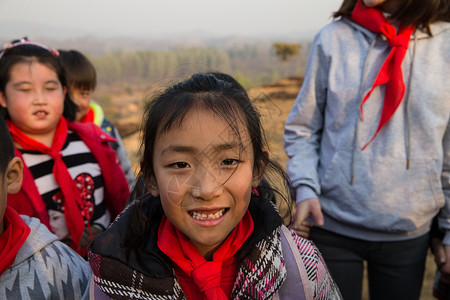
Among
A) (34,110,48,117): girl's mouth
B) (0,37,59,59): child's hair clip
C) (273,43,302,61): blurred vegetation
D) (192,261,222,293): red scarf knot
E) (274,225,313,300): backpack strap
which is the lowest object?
(273,43,302,61): blurred vegetation

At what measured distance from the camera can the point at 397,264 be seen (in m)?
1.72

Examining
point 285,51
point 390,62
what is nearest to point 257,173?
point 390,62

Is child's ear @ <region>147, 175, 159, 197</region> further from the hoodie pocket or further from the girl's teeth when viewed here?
the hoodie pocket

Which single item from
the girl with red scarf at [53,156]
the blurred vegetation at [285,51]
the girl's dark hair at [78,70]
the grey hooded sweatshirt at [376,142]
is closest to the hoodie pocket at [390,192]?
the grey hooded sweatshirt at [376,142]

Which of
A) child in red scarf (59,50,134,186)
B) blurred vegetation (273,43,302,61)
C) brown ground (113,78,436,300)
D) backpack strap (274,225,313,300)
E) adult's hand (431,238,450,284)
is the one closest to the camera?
backpack strap (274,225,313,300)

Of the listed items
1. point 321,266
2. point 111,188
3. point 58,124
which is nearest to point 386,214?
point 321,266

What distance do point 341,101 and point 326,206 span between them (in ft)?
1.57

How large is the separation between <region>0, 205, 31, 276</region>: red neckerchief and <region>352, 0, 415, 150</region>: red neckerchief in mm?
1378

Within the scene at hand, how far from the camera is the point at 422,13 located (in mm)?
1565

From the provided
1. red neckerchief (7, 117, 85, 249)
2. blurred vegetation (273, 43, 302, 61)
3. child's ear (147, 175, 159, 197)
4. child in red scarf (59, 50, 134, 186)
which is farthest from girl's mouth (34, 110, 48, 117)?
blurred vegetation (273, 43, 302, 61)

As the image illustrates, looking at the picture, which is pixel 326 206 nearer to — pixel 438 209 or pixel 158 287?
pixel 438 209

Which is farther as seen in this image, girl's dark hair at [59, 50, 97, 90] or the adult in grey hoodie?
girl's dark hair at [59, 50, 97, 90]

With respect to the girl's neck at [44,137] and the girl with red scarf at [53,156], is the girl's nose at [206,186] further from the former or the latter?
the girl's neck at [44,137]

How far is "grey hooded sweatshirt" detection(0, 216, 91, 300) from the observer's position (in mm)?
1302
